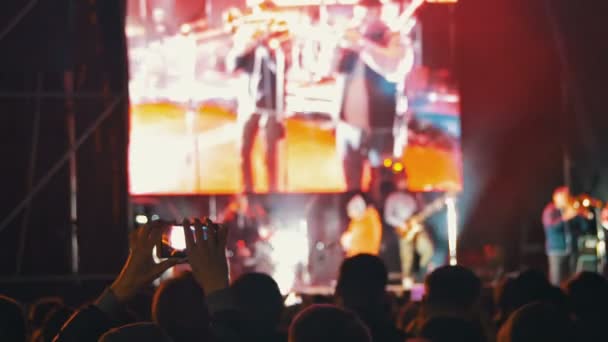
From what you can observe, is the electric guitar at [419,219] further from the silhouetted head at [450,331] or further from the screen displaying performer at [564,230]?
the silhouetted head at [450,331]

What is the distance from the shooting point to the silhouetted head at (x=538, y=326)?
2590 millimetres

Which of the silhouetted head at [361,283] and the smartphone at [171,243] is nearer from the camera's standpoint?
the smartphone at [171,243]

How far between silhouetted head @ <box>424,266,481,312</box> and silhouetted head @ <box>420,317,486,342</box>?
12cm

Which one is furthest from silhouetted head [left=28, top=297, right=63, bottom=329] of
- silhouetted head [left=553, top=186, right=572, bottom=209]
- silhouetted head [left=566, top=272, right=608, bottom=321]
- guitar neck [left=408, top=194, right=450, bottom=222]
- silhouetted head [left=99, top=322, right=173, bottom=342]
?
guitar neck [left=408, top=194, right=450, bottom=222]

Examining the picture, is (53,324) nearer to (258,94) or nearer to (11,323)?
(11,323)

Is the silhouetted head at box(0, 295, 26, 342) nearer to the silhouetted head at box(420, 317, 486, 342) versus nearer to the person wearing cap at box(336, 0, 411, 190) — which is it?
the silhouetted head at box(420, 317, 486, 342)

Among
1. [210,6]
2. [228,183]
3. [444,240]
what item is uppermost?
Result: [210,6]

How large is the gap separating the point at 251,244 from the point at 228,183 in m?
1.07

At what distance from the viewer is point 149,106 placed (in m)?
12.6

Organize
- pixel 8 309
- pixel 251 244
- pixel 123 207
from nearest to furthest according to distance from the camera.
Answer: pixel 8 309
pixel 123 207
pixel 251 244

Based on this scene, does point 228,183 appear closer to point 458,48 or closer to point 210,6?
point 210,6

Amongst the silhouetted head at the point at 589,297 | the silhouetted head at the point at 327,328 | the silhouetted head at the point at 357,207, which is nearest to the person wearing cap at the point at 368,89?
the silhouetted head at the point at 357,207

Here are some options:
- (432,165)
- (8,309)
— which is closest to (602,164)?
(432,165)

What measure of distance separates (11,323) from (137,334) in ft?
2.52
